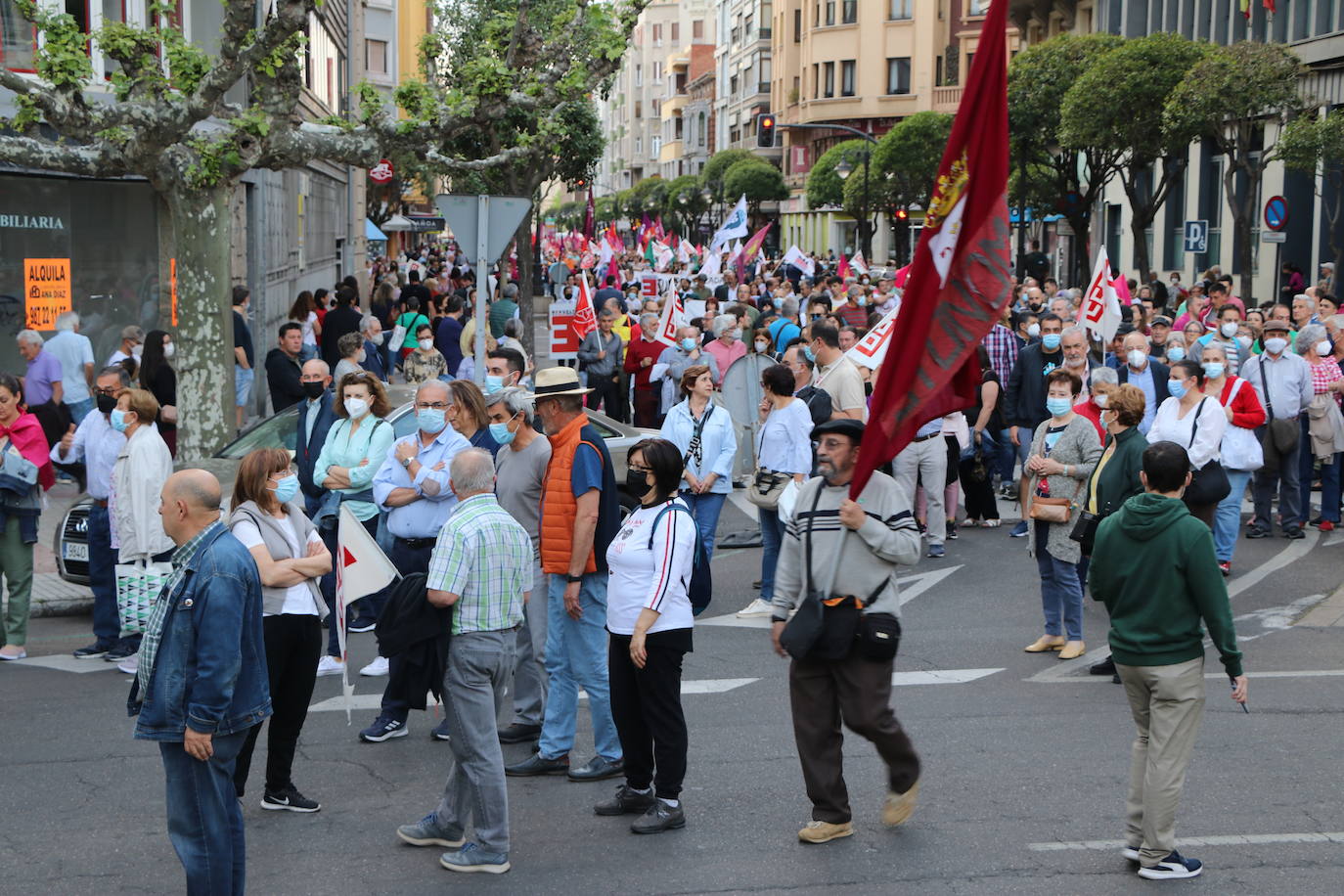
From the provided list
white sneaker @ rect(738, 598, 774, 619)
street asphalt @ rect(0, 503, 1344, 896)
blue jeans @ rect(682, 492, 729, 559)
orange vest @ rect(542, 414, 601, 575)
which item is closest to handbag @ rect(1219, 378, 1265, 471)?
street asphalt @ rect(0, 503, 1344, 896)

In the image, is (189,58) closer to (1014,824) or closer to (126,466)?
(126,466)

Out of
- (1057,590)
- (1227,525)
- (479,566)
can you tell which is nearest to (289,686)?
(479,566)

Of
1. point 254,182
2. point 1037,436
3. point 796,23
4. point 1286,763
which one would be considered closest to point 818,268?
point 254,182

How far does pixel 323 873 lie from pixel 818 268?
3967 centimetres

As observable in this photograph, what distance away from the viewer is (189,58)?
12555 mm

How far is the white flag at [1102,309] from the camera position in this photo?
15.1m

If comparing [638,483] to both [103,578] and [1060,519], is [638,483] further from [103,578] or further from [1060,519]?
[103,578]

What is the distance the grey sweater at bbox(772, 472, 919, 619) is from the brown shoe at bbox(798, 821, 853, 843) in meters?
0.92

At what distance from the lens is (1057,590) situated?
9547mm

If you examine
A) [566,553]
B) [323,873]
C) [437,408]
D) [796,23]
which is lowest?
[323,873]

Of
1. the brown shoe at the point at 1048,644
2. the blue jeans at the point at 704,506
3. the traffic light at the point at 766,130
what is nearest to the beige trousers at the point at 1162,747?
the brown shoe at the point at 1048,644

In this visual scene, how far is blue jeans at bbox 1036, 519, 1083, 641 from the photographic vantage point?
369 inches

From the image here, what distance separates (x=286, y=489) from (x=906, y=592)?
6.07 m

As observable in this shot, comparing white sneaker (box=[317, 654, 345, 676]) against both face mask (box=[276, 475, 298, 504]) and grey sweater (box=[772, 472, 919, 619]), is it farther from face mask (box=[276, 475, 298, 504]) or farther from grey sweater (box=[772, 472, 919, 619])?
grey sweater (box=[772, 472, 919, 619])
